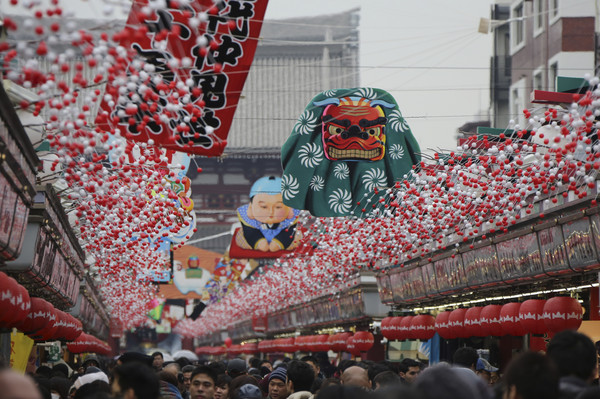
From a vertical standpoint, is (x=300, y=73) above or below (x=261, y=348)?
above

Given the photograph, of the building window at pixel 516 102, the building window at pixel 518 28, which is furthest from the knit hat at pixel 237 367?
the building window at pixel 516 102

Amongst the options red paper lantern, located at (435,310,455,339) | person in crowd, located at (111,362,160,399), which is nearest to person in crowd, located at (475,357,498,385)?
red paper lantern, located at (435,310,455,339)

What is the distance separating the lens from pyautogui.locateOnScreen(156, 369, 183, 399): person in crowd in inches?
359

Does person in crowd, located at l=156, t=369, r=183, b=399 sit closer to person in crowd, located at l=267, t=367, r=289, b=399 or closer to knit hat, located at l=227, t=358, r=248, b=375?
person in crowd, located at l=267, t=367, r=289, b=399

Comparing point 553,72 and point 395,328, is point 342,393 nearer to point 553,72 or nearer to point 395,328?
point 395,328

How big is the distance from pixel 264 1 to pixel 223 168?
4964 cm

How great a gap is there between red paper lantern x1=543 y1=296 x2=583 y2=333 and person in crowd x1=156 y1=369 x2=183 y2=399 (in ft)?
18.6

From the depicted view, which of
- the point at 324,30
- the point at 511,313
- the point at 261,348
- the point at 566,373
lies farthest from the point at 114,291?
the point at 324,30

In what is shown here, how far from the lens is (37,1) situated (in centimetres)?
709

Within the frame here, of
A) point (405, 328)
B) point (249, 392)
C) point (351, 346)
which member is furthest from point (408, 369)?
point (351, 346)

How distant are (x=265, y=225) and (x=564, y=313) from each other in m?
12.8

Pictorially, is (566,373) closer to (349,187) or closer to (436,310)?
(349,187)

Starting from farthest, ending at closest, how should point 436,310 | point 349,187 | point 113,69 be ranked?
point 436,310, point 349,187, point 113,69

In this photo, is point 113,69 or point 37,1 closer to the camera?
point 37,1
